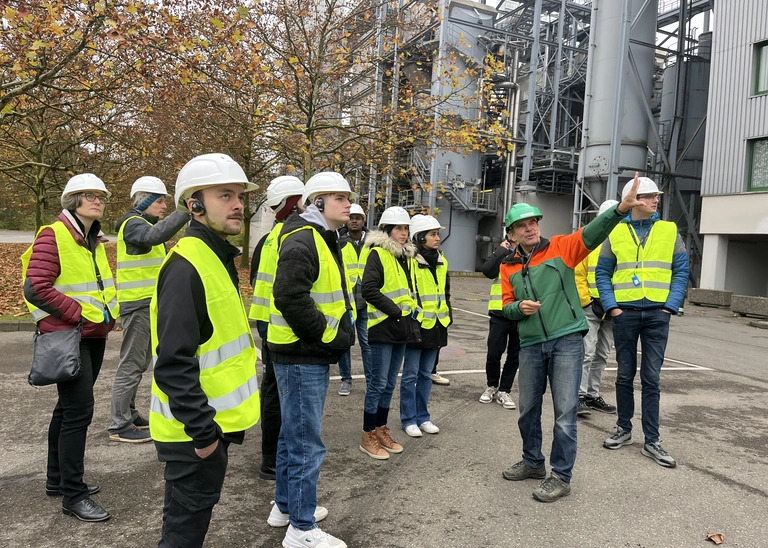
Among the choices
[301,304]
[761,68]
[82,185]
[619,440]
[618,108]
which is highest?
[761,68]

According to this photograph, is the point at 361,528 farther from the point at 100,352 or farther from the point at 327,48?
the point at 327,48

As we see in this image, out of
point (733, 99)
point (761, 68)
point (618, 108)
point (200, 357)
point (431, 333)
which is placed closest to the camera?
point (200, 357)

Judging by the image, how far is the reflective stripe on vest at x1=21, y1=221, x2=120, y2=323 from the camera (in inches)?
142

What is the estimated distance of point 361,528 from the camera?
338 centimetres

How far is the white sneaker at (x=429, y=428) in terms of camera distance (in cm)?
513

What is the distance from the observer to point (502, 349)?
6.09m

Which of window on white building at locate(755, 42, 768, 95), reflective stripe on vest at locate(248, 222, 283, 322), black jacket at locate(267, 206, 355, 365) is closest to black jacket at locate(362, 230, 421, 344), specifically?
reflective stripe on vest at locate(248, 222, 283, 322)

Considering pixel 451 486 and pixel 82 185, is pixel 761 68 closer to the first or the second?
pixel 451 486

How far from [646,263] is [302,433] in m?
3.34

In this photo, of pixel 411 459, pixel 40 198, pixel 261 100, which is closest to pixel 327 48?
pixel 261 100

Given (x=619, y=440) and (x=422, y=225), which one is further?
(x=422, y=225)

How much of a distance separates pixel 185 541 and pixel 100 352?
208 cm

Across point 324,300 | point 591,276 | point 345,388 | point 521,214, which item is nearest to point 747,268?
point 591,276

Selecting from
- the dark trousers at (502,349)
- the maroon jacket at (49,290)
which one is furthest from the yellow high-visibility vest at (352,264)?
the maroon jacket at (49,290)
